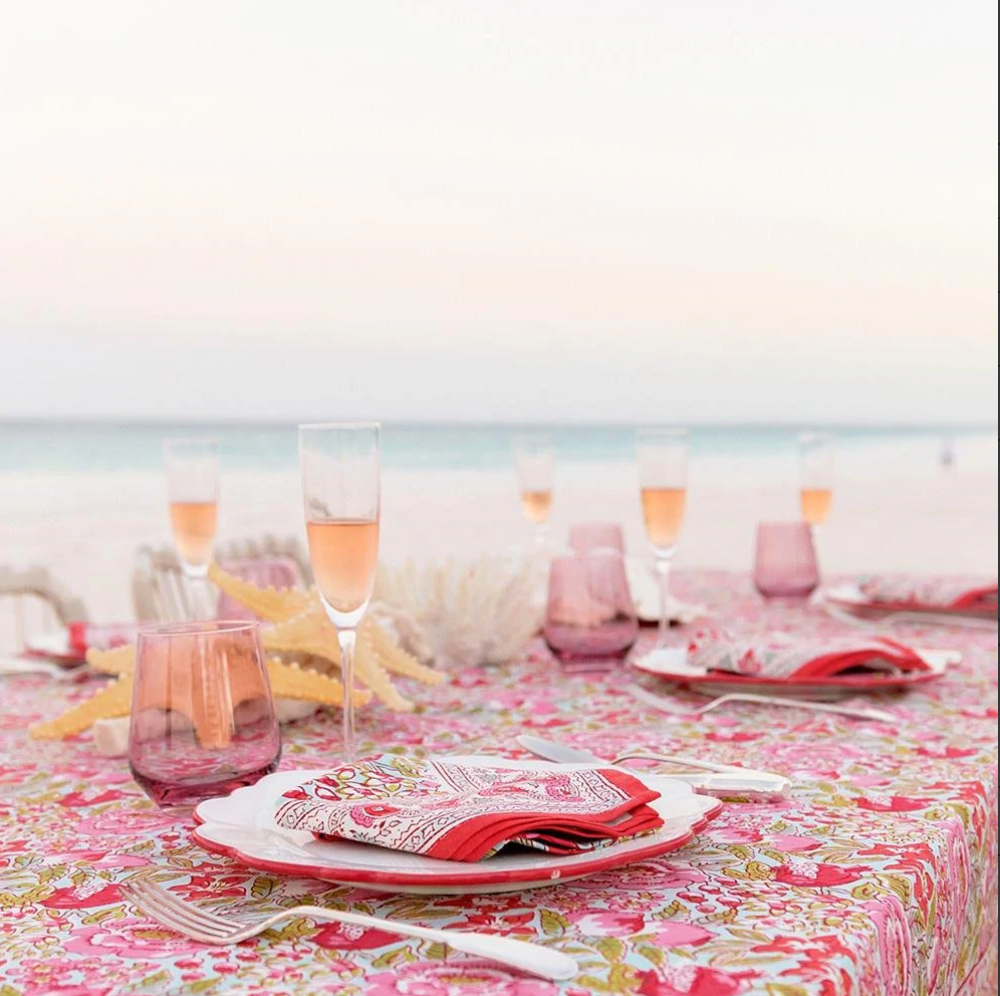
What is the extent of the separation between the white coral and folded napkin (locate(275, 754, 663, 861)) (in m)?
0.81

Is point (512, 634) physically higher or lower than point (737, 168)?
lower

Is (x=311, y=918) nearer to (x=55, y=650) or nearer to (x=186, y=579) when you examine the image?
(x=55, y=650)

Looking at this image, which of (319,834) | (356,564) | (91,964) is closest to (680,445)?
(356,564)

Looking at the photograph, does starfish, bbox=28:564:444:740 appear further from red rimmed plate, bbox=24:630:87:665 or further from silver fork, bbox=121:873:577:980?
silver fork, bbox=121:873:577:980

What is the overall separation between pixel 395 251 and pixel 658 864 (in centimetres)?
A: 1680

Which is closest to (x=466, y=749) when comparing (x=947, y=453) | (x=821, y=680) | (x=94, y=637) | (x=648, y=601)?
(x=821, y=680)

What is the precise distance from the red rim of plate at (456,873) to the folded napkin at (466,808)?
18mm

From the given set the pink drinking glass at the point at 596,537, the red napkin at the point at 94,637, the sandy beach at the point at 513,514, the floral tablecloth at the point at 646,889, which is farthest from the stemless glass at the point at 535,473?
the sandy beach at the point at 513,514

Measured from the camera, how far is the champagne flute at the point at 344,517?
1.18 m

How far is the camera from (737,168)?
1435 centimetres

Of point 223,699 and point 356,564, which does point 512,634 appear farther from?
point 223,699

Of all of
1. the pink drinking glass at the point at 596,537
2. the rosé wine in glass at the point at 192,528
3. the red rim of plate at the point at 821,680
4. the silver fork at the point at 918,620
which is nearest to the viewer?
the red rim of plate at the point at 821,680

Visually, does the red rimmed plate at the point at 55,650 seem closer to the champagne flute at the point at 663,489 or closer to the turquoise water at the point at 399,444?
the champagne flute at the point at 663,489

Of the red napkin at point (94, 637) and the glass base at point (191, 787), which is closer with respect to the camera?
the glass base at point (191, 787)
